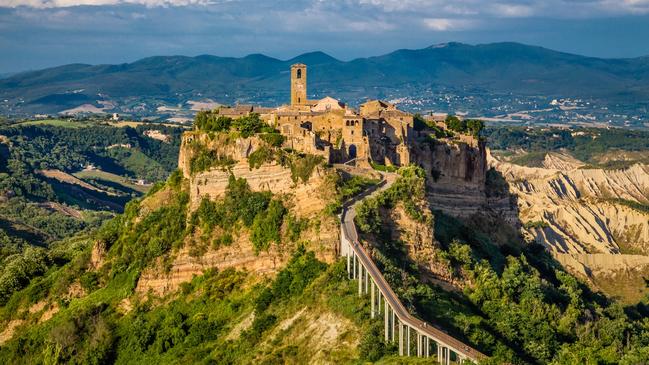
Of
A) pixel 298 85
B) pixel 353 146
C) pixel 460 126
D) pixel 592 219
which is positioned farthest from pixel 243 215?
pixel 592 219

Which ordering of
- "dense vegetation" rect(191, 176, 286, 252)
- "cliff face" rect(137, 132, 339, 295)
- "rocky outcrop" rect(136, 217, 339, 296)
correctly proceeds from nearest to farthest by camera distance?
"rocky outcrop" rect(136, 217, 339, 296)
"cliff face" rect(137, 132, 339, 295)
"dense vegetation" rect(191, 176, 286, 252)

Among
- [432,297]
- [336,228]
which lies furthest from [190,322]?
[432,297]

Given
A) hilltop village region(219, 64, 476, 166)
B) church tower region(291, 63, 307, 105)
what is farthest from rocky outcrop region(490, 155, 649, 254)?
hilltop village region(219, 64, 476, 166)

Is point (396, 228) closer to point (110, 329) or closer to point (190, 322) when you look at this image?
point (190, 322)

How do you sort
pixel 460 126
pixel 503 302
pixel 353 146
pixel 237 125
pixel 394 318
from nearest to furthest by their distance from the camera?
1. pixel 394 318
2. pixel 503 302
3. pixel 353 146
4. pixel 237 125
5. pixel 460 126

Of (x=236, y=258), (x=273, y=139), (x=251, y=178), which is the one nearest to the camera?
(x=236, y=258)

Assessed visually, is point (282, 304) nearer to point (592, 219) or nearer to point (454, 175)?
point (454, 175)

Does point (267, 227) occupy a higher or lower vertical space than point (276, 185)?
lower

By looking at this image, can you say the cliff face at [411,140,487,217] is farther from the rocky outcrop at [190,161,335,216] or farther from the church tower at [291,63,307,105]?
the church tower at [291,63,307,105]
